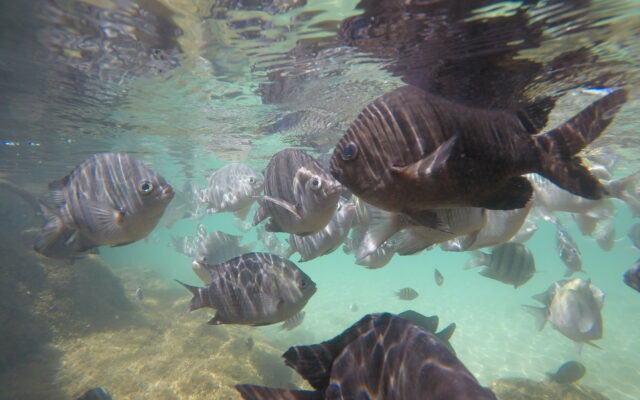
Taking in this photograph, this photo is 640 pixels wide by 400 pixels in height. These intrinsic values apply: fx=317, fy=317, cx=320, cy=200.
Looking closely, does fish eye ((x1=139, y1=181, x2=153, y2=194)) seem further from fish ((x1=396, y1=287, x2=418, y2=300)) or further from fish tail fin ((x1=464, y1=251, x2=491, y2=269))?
fish ((x1=396, y1=287, x2=418, y2=300))

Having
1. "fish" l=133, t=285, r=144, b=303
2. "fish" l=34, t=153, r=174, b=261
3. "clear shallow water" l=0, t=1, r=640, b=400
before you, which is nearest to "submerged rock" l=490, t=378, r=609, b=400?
"clear shallow water" l=0, t=1, r=640, b=400

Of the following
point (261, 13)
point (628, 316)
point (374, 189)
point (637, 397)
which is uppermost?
point (261, 13)

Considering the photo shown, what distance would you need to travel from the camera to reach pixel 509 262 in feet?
21.7

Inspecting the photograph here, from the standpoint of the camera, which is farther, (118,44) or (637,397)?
(637,397)

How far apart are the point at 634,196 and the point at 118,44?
1643 centimetres

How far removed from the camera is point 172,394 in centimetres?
725

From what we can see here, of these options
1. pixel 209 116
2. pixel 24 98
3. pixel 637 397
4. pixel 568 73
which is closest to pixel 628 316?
pixel 637 397

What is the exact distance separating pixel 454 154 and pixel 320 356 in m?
1.83

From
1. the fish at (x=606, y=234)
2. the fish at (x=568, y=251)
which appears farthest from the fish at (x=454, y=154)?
the fish at (x=606, y=234)

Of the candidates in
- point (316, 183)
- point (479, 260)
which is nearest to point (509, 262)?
point (479, 260)

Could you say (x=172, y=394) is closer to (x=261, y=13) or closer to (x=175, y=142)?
(x=261, y=13)

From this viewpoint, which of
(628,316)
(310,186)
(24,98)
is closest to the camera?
(310,186)

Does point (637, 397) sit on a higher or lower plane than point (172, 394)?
lower

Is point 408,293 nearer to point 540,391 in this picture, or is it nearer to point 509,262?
point 540,391
